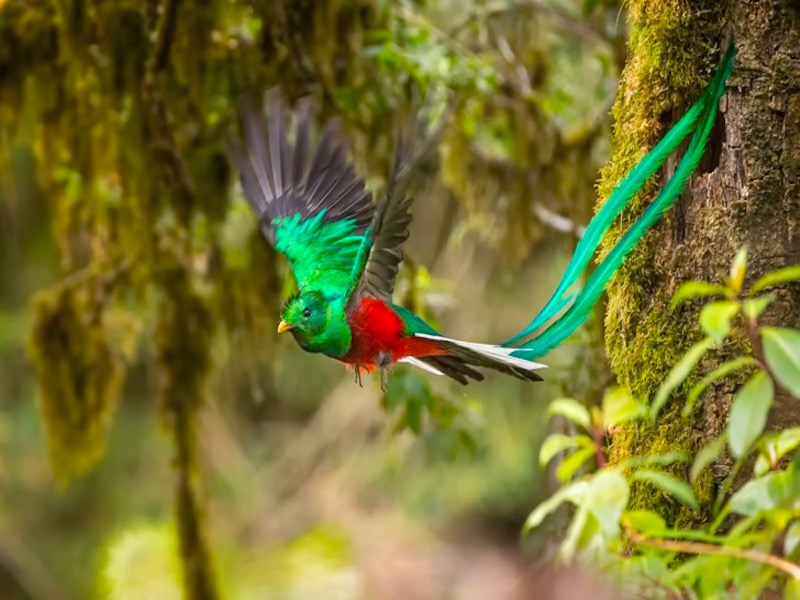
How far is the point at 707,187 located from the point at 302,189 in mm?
1328

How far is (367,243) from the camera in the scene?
245 centimetres

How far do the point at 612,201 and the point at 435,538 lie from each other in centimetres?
702

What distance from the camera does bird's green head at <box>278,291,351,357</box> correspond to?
252 centimetres

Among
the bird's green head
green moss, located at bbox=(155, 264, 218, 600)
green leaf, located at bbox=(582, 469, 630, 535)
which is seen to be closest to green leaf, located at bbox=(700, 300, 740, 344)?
green leaf, located at bbox=(582, 469, 630, 535)

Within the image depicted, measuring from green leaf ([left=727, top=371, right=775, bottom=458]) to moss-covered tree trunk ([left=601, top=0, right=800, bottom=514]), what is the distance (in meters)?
0.58

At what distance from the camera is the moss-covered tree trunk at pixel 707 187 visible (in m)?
1.82

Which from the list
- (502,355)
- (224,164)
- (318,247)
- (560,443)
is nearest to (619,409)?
(560,443)

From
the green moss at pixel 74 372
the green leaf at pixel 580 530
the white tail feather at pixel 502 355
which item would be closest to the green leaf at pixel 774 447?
the green leaf at pixel 580 530

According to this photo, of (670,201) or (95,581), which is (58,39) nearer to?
(670,201)

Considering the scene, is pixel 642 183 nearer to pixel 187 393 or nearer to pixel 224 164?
pixel 224 164

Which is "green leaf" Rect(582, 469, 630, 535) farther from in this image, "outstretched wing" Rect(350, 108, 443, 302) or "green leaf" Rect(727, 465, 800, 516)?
"outstretched wing" Rect(350, 108, 443, 302)

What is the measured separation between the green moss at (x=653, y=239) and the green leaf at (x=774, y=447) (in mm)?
419

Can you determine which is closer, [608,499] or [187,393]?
[608,499]

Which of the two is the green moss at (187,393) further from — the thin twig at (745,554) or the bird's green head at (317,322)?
the thin twig at (745,554)
